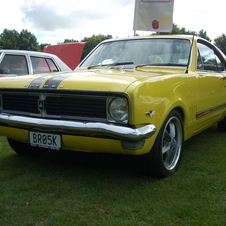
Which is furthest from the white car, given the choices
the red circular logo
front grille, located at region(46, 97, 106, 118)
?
front grille, located at region(46, 97, 106, 118)

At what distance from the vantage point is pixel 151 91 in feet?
9.55

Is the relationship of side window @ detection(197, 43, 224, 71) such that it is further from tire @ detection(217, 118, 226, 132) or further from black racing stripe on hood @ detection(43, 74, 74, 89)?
black racing stripe on hood @ detection(43, 74, 74, 89)

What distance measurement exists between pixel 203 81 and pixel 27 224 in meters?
2.75

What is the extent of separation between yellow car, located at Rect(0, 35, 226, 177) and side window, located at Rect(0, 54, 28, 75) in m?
3.46

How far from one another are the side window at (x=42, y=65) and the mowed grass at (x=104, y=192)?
12.1 ft

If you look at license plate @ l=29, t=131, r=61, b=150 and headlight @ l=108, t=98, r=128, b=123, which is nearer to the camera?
headlight @ l=108, t=98, r=128, b=123

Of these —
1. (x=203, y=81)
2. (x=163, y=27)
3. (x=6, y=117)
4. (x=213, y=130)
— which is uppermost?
(x=163, y=27)

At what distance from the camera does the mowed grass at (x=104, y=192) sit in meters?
2.44

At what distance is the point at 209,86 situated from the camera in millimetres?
4289

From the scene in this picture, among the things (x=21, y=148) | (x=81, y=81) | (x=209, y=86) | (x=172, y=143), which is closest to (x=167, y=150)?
(x=172, y=143)

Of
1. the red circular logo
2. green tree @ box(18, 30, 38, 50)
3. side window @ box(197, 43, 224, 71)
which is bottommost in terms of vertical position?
green tree @ box(18, 30, 38, 50)

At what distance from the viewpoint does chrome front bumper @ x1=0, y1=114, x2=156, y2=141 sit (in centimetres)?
269

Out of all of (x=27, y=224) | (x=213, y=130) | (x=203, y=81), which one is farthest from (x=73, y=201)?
(x=213, y=130)

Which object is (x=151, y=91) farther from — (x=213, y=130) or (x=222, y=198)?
(x=213, y=130)
